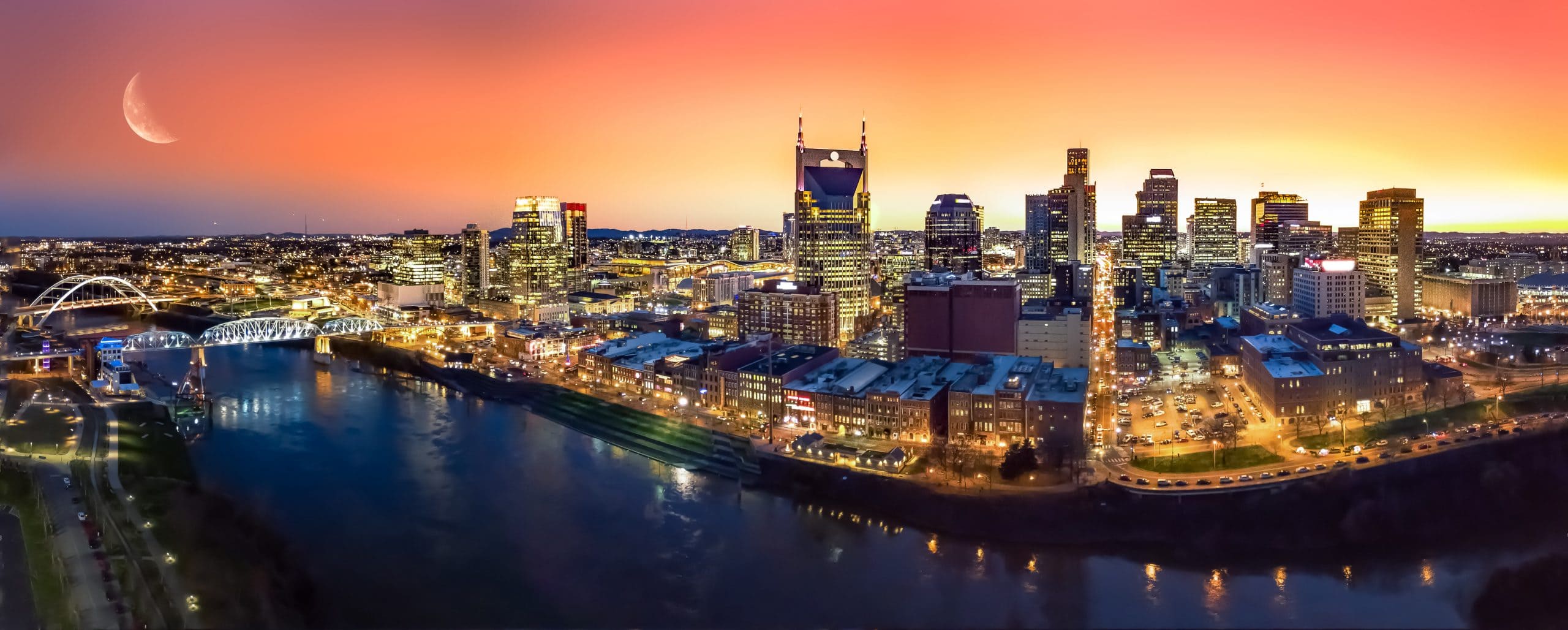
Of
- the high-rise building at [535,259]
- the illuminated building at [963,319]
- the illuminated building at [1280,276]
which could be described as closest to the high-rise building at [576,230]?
the high-rise building at [535,259]

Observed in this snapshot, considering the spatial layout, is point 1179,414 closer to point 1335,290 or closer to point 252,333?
point 1335,290

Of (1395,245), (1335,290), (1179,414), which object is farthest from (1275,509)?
(1395,245)

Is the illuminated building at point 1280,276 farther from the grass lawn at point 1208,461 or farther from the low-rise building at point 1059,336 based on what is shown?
the grass lawn at point 1208,461

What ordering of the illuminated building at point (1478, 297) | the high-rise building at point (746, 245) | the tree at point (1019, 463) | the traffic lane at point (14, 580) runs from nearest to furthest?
the traffic lane at point (14, 580) < the tree at point (1019, 463) < the illuminated building at point (1478, 297) < the high-rise building at point (746, 245)

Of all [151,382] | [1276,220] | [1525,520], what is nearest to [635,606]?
[1525,520]

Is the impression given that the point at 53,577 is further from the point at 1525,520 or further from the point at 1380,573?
the point at 1525,520

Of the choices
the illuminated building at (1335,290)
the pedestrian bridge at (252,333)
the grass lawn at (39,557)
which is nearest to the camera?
the grass lawn at (39,557)

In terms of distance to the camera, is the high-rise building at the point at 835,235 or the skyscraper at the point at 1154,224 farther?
the skyscraper at the point at 1154,224

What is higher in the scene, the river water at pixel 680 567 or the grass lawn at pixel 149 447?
the grass lawn at pixel 149 447
